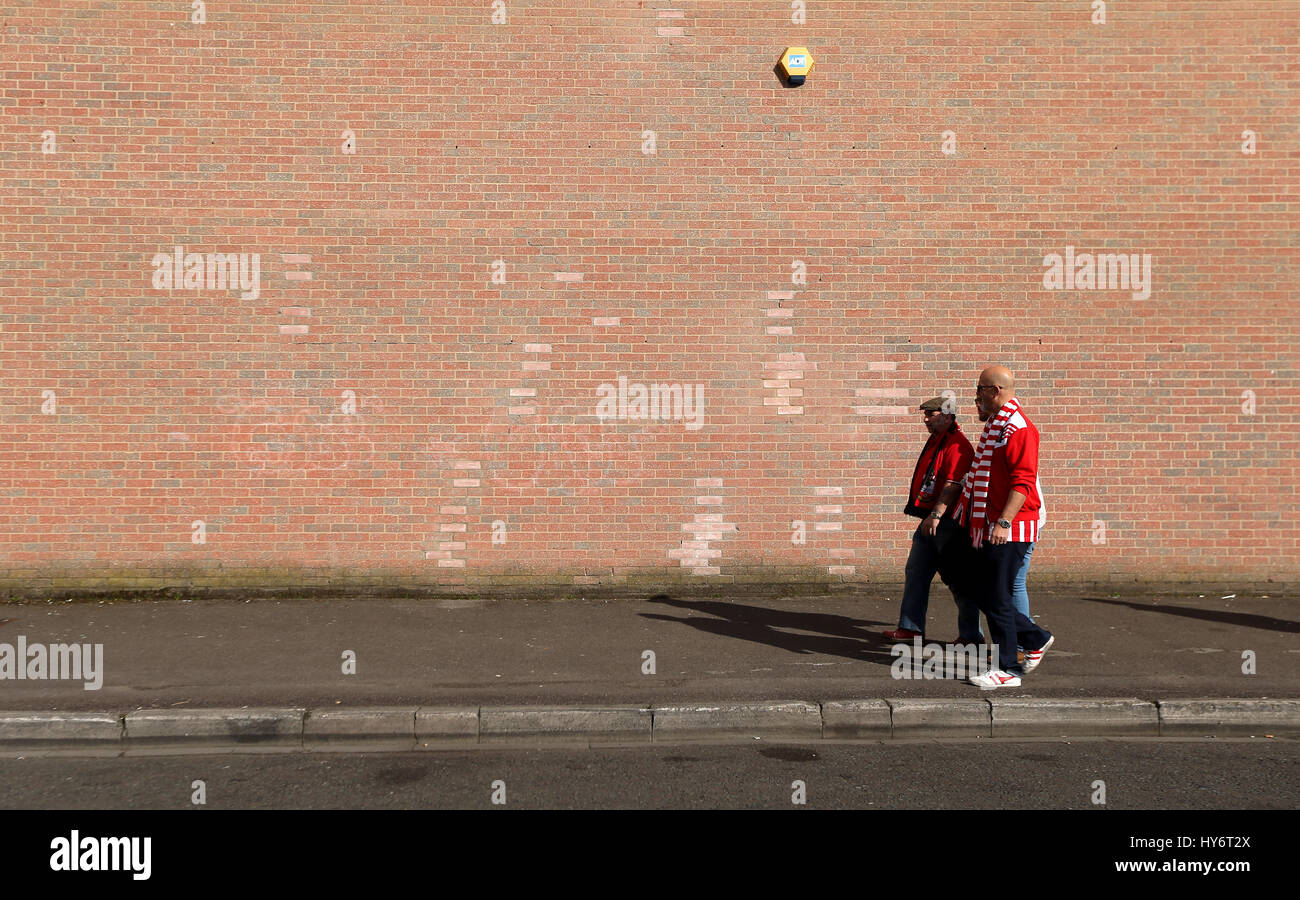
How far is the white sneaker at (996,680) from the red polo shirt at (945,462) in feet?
3.99

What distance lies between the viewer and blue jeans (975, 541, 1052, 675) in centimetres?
611

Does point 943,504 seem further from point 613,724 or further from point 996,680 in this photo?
point 613,724

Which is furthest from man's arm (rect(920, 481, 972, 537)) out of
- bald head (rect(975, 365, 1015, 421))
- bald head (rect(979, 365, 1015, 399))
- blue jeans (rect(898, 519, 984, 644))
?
bald head (rect(979, 365, 1015, 399))

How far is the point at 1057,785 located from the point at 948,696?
1137mm

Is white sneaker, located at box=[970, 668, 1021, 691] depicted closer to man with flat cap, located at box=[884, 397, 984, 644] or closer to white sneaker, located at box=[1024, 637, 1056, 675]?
white sneaker, located at box=[1024, 637, 1056, 675]

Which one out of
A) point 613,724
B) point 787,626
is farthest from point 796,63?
point 613,724

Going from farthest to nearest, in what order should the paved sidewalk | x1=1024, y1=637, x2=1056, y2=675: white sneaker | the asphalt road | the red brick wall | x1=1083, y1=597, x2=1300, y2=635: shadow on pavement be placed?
the red brick wall < x1=1083, y1=597, x2=1300, y2=635: shadow on pavement < x1=1024, y1=637, x2=1056, y2=675: white sneaker < the paved sidewalk < the asphalt road

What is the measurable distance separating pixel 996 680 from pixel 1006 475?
4.19 feet

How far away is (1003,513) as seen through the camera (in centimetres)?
604

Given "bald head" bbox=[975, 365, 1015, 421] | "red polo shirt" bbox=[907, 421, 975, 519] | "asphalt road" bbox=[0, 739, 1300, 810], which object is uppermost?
"bald head" bbox=[975, 365, 1015, 421]

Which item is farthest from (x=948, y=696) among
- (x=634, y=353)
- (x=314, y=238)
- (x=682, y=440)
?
(x=314, y=238)
